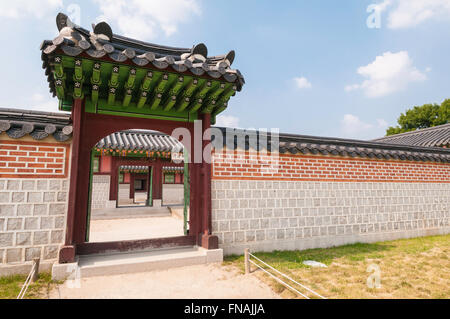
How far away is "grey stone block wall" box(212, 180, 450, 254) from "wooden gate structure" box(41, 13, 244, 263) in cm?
55

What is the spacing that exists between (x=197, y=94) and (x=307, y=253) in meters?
3.96

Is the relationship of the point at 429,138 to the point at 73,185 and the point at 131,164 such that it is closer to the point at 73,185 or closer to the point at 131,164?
the point at 73,185

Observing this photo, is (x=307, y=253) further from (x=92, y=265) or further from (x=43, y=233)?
(x=43, y=233)

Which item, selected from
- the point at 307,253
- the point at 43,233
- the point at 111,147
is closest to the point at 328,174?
the point at 307,253

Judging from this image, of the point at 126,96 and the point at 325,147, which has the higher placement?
the point at 126,96

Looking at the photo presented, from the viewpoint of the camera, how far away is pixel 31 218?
3.91 meters

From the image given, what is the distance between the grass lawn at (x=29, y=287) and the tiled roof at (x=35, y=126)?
2.08 metres

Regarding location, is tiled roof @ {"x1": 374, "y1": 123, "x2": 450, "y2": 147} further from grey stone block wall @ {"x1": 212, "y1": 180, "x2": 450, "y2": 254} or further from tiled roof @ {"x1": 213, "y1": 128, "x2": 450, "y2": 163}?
grey stone block wall @ {"x1": 212, "y1": 180, "x2": 450, "y2": 254}

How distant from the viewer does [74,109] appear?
4.22 m

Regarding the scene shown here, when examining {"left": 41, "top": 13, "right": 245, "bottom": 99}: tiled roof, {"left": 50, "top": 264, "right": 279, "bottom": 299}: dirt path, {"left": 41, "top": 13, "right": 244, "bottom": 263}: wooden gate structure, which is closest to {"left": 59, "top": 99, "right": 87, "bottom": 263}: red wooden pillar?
{"left": 41, "top": 13, "right": 244, "bottom": 263}: wooden gate structure

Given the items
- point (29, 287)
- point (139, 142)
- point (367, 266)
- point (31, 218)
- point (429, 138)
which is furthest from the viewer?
point (139, 142)

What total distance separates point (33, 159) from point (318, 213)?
573cm

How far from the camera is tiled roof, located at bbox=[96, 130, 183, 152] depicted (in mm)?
12438

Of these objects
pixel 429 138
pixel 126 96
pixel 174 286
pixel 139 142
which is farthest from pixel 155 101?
pixel 429 138
